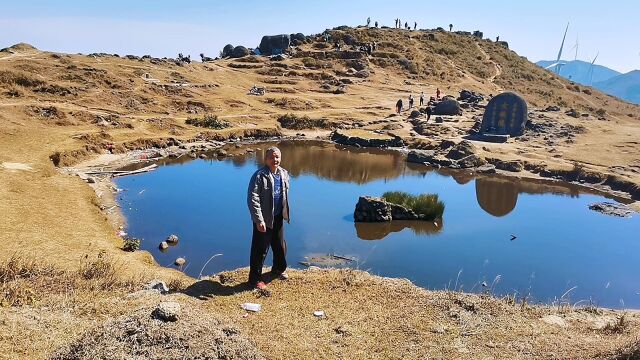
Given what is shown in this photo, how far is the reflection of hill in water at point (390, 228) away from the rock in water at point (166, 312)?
1518 centimetres

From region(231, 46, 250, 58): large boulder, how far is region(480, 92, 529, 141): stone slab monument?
4852 centimetres

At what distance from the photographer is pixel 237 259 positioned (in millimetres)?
18531

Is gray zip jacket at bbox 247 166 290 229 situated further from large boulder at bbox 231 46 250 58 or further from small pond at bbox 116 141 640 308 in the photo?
large boulder at bbox 231 46 250 58

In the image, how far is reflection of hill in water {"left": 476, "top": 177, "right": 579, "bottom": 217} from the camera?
2888 cm

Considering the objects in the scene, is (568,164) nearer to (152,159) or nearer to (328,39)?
(152,159)

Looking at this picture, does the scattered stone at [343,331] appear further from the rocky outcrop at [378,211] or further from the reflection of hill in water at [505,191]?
the reflection of hill in water at [505,191]

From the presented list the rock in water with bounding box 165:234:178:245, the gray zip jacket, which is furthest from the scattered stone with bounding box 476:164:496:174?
the gray zip jacket

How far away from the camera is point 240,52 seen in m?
81.9

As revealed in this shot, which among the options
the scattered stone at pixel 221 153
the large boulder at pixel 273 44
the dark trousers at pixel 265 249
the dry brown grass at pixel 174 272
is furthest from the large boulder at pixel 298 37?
the dark trousers at pixel 265 249

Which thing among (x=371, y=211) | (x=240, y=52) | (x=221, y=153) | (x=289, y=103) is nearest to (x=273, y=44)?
(x=240, y=52)

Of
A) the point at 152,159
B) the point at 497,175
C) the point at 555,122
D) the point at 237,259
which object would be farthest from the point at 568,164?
the point at 152,159

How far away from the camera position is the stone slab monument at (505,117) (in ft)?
149

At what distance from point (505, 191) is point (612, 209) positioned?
6.38 metres

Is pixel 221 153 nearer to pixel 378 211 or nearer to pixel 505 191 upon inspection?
pixel 378 211
